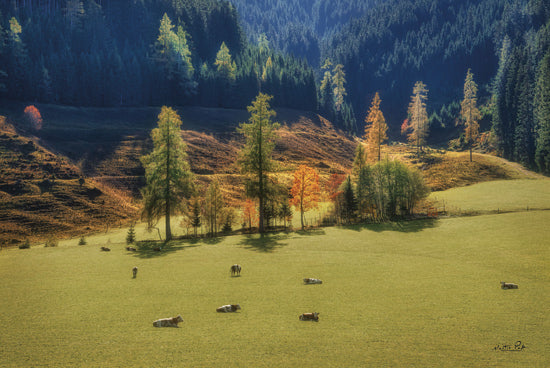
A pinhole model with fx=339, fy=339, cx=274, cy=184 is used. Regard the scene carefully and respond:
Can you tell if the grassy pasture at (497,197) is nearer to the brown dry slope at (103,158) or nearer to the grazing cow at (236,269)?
the brown dry slope at (103,158)

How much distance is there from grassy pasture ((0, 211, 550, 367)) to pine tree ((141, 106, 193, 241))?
24.1 feet

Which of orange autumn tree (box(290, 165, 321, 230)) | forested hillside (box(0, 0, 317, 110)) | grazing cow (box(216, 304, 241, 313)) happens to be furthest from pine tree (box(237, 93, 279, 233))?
forested hillside (box(0, 0, 317, 110))

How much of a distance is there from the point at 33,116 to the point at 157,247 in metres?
76.2

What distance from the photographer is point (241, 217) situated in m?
52.8

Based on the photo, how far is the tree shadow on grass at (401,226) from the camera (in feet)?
143

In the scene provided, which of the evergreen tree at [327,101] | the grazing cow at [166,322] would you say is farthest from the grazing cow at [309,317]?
the evergreen tree at [327,101]

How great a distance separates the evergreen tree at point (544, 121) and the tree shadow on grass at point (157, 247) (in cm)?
8314

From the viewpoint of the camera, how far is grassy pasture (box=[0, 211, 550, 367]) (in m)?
13.6

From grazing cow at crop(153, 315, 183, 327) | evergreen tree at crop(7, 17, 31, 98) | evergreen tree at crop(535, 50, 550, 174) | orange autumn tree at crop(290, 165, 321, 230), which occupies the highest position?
evergreen tree at crop(7, 17, 31, 98)

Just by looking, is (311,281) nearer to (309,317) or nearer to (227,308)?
(309,317)

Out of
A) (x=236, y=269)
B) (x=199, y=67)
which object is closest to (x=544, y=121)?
(x=236, y=269)

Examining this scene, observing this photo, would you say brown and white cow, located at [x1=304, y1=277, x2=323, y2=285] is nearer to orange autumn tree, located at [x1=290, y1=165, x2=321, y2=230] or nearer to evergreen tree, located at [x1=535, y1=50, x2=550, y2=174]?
orange autumn tree, located at [x1=290, y1=165, x2=321, y2=230]

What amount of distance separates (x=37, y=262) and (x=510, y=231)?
1859 inches

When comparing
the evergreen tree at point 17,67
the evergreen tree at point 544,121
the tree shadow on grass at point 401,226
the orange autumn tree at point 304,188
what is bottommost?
the tree shadow on grass at point 401,226
